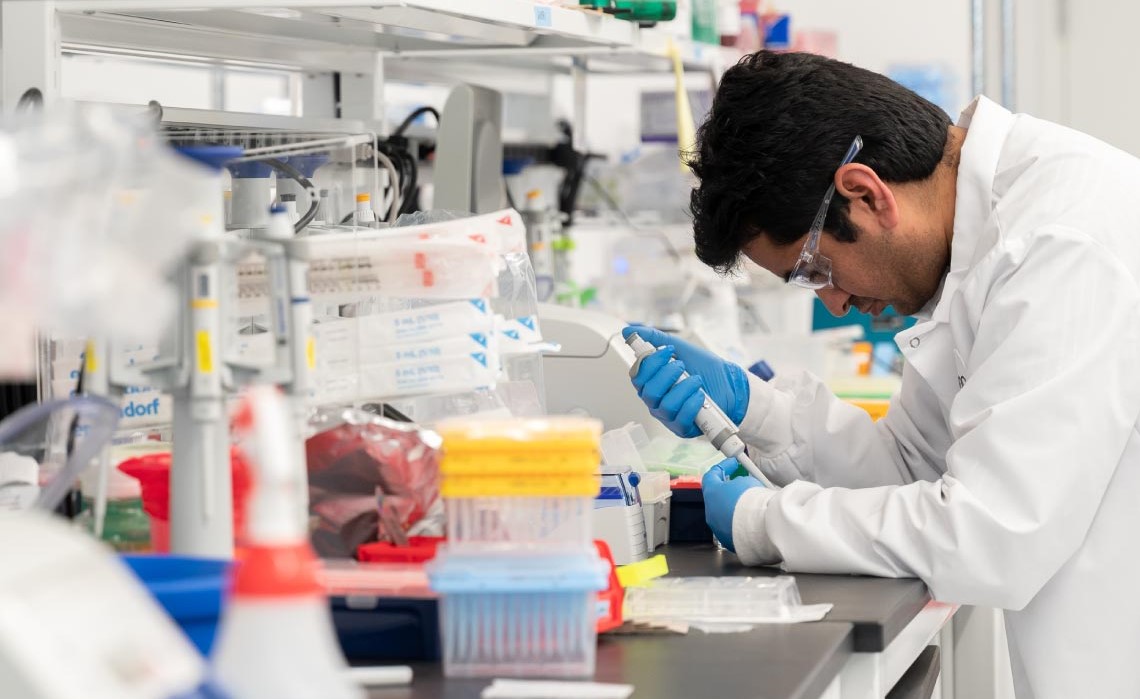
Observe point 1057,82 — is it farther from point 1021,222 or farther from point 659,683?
point 659,683

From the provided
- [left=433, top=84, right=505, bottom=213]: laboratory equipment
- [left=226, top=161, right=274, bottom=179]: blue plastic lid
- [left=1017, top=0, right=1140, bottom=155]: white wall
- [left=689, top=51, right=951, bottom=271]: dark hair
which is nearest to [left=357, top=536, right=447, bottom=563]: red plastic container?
[left=226, top=161, right=274, bottom=179]: blue plastic lid

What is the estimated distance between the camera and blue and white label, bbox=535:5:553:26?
212 cm

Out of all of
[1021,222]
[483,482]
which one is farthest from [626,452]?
[483,482]

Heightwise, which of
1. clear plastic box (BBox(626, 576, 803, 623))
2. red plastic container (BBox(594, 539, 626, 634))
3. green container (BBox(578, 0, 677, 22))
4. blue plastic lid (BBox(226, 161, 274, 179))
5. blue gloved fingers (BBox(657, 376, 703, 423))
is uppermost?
green container (BBox(578, 0, 677, 22))

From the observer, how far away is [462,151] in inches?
108

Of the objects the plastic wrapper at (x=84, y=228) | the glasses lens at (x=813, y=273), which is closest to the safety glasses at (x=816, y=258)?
the glasses lens at (x=813, y=273)

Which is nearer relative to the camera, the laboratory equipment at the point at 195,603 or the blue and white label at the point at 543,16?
the laboratory equipment at the point at 195,603

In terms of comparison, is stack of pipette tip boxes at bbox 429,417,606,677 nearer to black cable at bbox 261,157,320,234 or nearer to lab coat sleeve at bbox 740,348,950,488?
black cable at bbox 261,157,320,234

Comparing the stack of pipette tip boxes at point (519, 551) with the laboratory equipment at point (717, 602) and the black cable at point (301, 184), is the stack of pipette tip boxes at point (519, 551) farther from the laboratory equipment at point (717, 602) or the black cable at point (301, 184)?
the black cable at point (301, 184)

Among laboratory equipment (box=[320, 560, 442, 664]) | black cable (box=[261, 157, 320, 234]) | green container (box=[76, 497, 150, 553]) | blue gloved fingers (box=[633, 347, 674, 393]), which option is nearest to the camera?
laboratory equipment (box=[320, 560, 442, 664])

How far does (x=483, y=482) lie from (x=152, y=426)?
0.55 meters

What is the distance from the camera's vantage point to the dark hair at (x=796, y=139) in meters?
1.88

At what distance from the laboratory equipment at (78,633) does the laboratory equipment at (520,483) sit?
1.41 feet

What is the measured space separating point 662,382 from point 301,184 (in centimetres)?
60
